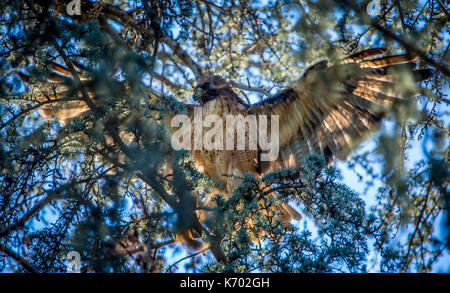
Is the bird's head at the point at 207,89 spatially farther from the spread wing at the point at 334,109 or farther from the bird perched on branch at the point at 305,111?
the spread wing at the point at 334,109

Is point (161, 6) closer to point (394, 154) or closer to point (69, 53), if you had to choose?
point (69, 53)

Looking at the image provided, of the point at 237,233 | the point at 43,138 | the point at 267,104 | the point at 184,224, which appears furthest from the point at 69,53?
the point at 267,104

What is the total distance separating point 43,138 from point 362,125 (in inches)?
121

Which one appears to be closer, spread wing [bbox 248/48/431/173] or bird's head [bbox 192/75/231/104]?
spread wing [bbox 248/48/431/173]

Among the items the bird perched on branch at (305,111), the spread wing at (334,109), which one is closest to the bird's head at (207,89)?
the bird perched on branch at (305,111)

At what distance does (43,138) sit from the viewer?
8.13ft

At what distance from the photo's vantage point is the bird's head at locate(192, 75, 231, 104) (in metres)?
4.48

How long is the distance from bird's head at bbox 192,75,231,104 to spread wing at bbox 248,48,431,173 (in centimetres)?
76

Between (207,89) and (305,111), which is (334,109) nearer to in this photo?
(305,111)

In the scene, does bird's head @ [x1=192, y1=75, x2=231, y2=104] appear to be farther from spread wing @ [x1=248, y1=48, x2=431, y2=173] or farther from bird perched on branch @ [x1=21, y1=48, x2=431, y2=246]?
spread wing @ [x1=248, y1=48, x2=431, y2=173]

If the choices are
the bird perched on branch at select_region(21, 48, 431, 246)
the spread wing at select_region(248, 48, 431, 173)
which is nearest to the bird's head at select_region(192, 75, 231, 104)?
the bird perched on branch at select_region(21, 48, 431, 246)

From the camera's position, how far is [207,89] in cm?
457

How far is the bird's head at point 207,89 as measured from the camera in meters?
4.48
